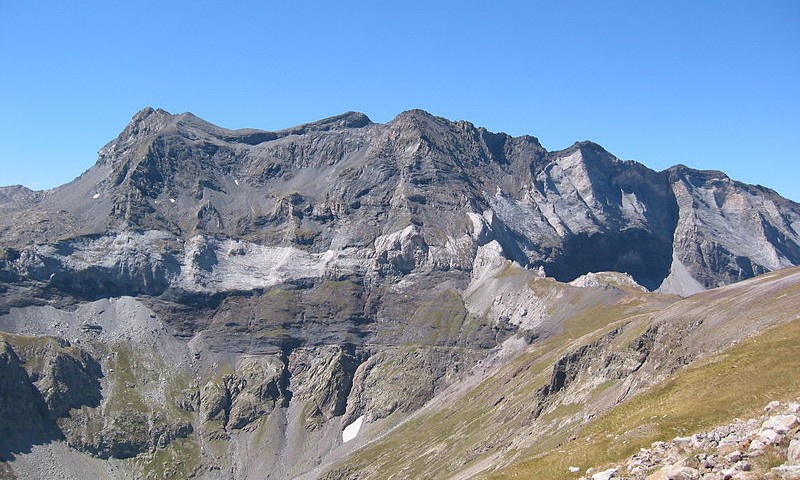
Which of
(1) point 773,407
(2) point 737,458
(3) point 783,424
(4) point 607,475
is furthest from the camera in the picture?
(1) point 773,407

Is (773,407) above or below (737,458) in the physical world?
below

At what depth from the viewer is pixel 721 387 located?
216 feet

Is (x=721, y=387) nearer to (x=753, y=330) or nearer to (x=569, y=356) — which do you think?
(x=753, y=330)

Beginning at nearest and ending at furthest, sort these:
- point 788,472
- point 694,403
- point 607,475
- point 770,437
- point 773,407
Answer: point 788,472
point 770,437
point 607,475
point 773,407
point 694,403

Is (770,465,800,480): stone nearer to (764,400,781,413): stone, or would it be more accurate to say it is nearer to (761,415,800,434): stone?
(761,415,800,434): stone

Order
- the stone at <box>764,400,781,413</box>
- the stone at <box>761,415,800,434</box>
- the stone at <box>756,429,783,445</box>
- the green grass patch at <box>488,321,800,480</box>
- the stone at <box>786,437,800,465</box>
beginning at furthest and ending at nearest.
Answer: the green grass patch at <box>488,321,800,480</box>, the stone at <box>764,400,781,413</box>, the stone at <box>761,415,800,434</box>, the stone at <box>756,429,783,445</box>, the stone at <box>786,437,800,465</box>

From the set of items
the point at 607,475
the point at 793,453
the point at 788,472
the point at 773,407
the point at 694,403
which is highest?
the point at 793,453

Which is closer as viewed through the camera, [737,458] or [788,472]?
[788,472]

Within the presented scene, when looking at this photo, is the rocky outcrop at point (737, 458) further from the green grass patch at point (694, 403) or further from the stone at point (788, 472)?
the green grass patch at point (694, 403)

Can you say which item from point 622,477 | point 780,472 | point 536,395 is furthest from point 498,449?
point 780,472

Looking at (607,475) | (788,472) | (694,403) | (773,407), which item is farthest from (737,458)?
(694,403)

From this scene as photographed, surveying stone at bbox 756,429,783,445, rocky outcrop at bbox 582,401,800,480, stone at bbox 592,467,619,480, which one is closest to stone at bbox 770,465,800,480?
rocky outcrop at bbox 582,401,800,480

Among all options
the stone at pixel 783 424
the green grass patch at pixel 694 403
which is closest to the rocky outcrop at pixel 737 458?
the stone at pixel 783 424

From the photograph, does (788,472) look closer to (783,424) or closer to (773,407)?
(783,424)
